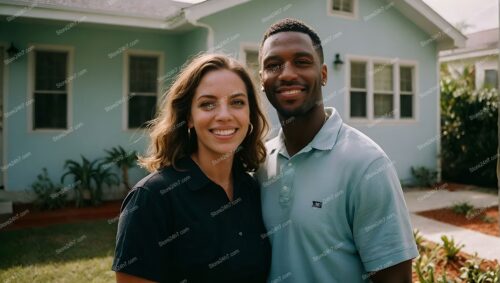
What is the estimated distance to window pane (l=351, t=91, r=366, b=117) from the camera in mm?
10484

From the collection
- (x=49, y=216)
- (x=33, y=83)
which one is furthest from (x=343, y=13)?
(x=49, y=216)

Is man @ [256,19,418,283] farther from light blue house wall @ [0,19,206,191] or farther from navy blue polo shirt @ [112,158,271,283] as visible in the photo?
light blue house wall @ [0,19,206,191]

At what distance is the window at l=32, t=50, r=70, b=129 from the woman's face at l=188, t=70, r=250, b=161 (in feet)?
24.2

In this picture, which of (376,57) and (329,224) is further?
(376,57)

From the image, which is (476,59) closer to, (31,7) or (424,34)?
(424,34)

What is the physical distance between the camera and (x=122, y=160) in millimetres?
8773

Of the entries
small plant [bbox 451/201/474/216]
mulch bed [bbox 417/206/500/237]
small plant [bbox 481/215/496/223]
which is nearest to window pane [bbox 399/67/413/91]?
mulch bed [bbox 417/206/500/237]

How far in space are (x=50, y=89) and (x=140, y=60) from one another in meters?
1.95

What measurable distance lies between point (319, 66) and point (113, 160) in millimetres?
7231

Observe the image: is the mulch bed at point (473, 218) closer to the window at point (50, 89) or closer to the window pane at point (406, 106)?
the window pane at point (406, 106)

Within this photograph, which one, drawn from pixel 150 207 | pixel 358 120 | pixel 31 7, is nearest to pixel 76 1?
pixel 31 7

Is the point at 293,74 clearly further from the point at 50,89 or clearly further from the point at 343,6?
the point at 343,6

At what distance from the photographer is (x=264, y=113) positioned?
273 cm

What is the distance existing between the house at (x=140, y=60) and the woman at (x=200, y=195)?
5769 mm
